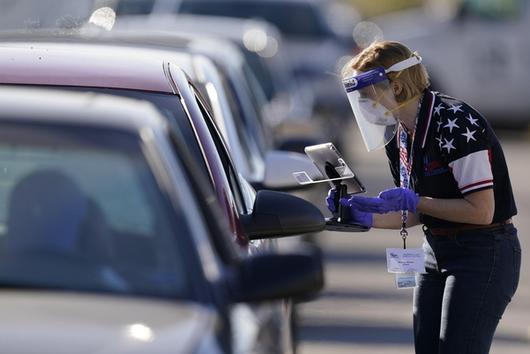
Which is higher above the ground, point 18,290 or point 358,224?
point 358,224

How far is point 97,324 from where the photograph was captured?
392cm

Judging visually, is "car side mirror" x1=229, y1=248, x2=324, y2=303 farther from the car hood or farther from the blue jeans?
the blue jeans

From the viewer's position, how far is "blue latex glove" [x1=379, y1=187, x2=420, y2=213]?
5.79 m

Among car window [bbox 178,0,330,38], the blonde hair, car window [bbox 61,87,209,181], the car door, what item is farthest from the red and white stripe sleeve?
car window [bbox 178,0,330,38]

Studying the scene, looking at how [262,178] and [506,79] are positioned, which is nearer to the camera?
[262,178]

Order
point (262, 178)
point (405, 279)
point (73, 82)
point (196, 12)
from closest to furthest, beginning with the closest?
point (73, 82)
point (405, 279)
point (262, 178)
point (196, 12)

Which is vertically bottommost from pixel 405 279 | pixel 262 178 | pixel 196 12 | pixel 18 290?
pixel 18 290

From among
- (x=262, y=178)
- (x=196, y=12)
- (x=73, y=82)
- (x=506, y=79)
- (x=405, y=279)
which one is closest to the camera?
(x=73, y=82)

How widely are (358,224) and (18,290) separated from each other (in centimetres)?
216

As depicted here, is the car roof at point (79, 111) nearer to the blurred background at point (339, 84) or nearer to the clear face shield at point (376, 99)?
the clear face shield at point (376, 99)

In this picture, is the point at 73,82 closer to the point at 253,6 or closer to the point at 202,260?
the point at 202,260

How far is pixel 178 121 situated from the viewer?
5645 millimetres

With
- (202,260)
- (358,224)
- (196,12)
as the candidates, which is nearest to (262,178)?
(358,224)

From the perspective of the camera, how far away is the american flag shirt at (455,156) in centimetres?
569
